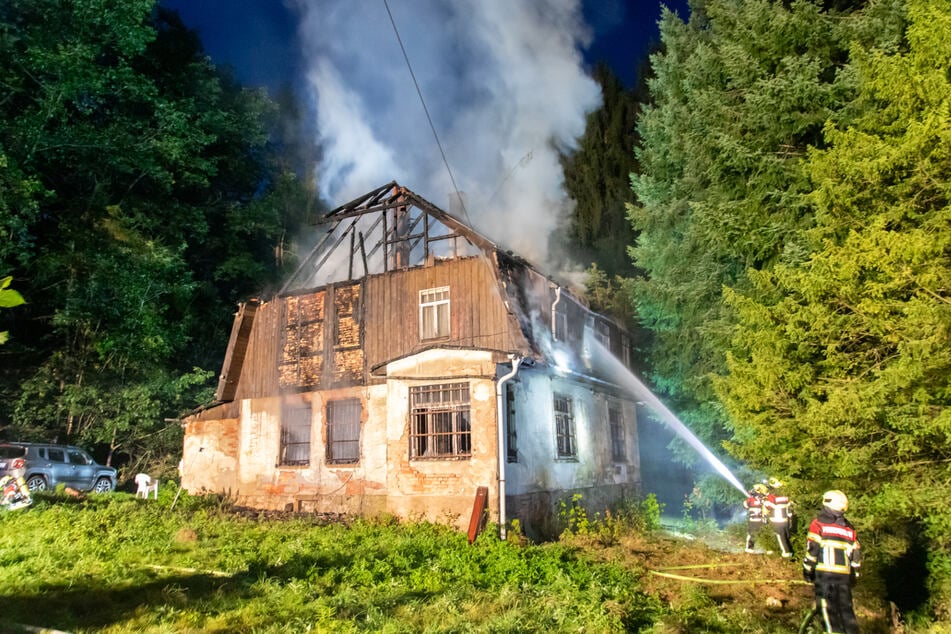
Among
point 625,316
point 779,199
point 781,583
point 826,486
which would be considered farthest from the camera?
point 625,316

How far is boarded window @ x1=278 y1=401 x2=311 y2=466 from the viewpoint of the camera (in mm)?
16312

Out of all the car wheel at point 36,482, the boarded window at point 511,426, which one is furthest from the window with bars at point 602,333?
the car wheel at point 36,482

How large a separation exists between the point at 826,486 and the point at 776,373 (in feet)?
5.89

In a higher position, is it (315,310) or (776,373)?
(315,310)

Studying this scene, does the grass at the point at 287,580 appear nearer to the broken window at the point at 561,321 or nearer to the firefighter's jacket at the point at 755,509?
the firefighter's jacket at the point at 755,509

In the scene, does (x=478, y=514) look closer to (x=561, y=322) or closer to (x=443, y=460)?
(x=443, y=460)

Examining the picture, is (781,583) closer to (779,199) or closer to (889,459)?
(889,459)

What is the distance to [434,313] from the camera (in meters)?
15.5

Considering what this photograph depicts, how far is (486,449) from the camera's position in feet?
41.7

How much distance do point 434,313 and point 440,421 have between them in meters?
3.15

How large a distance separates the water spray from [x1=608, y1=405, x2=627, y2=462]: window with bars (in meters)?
1.06

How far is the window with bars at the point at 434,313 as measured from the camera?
15.3 m

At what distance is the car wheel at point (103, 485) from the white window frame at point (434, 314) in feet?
41.9

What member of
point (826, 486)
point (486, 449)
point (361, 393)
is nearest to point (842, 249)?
point (826, 486)
